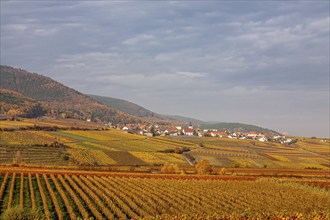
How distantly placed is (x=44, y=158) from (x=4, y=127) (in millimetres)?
40687

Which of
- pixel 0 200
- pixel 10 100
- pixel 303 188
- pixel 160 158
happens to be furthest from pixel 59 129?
pixel 0 200

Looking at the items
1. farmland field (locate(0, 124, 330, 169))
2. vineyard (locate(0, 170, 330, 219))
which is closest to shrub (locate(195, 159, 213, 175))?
vineyard (locate(0, 170, 330, 219))

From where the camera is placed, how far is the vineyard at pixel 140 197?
32312 mm

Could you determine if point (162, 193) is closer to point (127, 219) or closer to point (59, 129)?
point (127, 219)

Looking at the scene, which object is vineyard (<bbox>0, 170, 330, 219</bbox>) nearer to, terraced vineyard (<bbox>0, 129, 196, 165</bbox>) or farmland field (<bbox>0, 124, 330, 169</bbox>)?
terraced vineyard (<bbox>0, 129, 196, 165</bbox>)

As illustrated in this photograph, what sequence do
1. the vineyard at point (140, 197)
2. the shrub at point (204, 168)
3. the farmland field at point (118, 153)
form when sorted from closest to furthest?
the vineyard at point (140, 197) → the shrub at point (204, 168) → the farmland field at point (118, 153)

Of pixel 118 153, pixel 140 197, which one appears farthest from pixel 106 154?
pixel 140 197

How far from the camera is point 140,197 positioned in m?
39.3

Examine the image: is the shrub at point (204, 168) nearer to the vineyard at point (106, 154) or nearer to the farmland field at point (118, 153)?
the vineyard at point (106, 154)

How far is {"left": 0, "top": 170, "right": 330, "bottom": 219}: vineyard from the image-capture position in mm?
32312

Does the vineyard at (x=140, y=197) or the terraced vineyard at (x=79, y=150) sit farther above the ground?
the terraced vineyard at (x=79, y=150)

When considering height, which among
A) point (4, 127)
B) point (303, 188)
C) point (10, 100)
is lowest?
point (303, 188)

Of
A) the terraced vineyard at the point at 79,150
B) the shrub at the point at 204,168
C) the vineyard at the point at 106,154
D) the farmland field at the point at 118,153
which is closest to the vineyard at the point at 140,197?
the shrub at the point at 204,168

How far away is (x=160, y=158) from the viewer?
9469 cm
